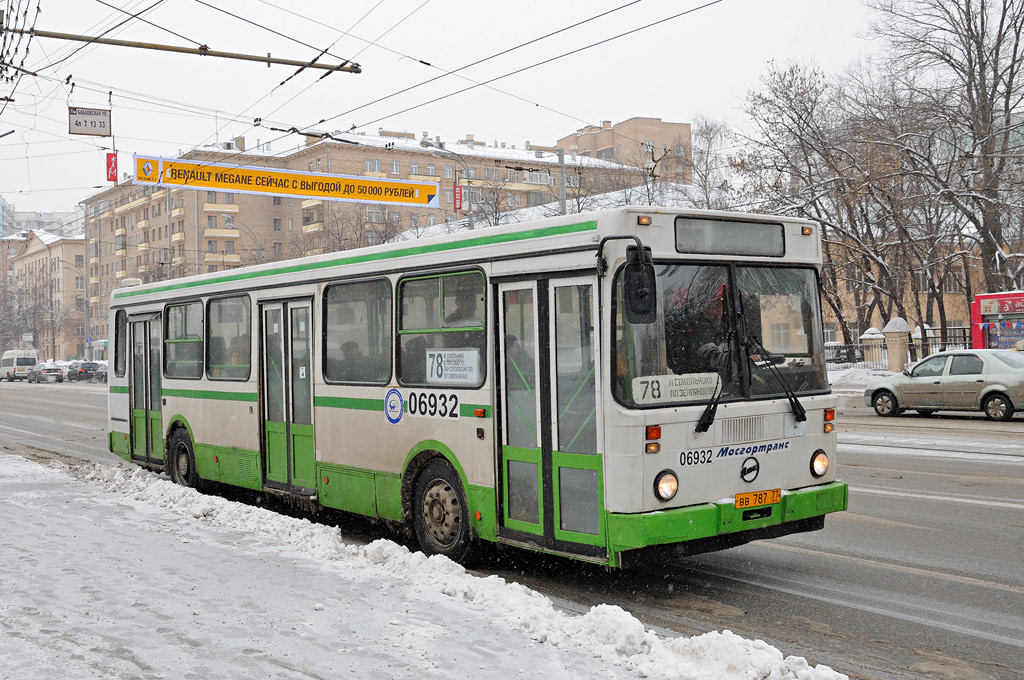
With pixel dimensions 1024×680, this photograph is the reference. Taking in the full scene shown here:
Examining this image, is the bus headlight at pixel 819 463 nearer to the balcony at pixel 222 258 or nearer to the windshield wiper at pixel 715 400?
the windshield wiper at pixel 715 400

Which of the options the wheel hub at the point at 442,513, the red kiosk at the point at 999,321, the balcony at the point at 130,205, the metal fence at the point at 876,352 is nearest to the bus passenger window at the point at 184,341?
the wheel hub at the point at 442,513

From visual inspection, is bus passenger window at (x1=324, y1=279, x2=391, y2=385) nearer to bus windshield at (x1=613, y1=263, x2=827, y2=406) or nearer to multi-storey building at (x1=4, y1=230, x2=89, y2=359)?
bus windshield at (x1=613, y1=263, x2=827, y2=406)

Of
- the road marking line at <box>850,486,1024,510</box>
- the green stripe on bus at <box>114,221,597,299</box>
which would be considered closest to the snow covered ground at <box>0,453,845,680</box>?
the green stripe on bus at <box>114,221,597,299</box>

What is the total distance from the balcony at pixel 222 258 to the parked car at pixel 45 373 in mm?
25277

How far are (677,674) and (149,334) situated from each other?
10.7m

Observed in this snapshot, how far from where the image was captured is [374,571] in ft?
23.8

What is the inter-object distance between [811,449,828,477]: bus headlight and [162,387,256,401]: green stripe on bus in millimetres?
6117

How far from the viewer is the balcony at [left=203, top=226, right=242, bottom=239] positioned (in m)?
97.3

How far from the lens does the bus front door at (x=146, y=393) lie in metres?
13.7

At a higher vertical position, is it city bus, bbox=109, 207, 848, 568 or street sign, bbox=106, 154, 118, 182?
street sign, bbox=106, 154, 118, 182

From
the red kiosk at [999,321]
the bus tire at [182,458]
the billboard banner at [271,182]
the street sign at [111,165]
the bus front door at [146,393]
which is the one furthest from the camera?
the red kiosk at [999,321]

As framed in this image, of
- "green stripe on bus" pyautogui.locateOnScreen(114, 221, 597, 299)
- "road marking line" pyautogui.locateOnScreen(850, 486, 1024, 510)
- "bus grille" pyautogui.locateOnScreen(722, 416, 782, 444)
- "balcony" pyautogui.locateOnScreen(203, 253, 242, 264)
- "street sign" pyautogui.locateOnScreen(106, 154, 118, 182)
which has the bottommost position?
"road marking line" pyautogui.locateOnScreen(850, 486, 1024, 510)

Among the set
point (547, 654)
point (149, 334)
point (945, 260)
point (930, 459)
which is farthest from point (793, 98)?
point (547, 654)

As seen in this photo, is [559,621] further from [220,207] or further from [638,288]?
[220,207]
